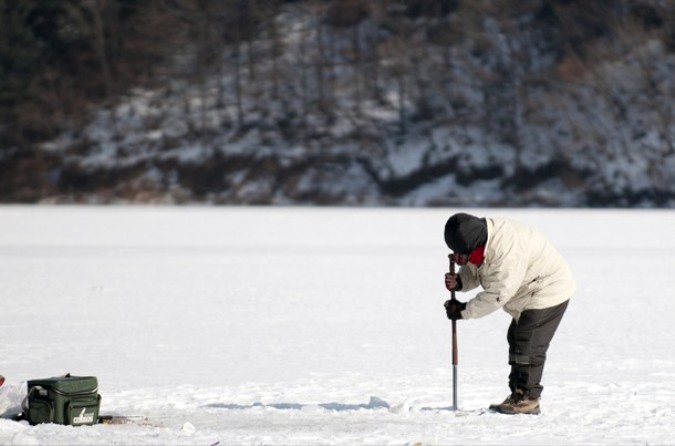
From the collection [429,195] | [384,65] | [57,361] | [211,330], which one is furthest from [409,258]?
[384,65]

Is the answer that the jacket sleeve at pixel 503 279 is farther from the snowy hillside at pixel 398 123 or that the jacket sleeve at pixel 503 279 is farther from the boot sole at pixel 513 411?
the snowy hillside at pixel 398 123

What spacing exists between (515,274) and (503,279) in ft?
0.23

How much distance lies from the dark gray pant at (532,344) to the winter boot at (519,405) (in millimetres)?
29

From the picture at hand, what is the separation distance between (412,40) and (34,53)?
1546 cm

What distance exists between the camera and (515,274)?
19.9ft

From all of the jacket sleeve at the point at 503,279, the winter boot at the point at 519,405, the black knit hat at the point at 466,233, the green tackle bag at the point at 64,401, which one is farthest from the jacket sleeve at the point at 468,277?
the green tackle bag at the point at 64,401

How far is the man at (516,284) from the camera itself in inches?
238

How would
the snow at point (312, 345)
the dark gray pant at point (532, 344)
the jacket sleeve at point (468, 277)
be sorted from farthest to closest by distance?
the jacket sleeve at point (468, 277) < the dark gray pant at point (532, 344) < the snow at point (312, 345)

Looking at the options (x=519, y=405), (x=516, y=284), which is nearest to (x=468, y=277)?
(x=516, y=284)

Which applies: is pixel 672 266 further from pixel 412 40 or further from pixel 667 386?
pixel 412 40

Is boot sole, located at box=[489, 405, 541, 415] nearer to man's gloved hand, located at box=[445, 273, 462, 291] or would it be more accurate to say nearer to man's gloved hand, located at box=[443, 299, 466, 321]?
man's gloved hand, located at box=[443, 299, 466, 321]

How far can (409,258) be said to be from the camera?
1805 cm

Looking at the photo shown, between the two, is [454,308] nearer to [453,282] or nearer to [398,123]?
[453,282]

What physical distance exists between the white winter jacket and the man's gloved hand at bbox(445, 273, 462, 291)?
1.3 inches
